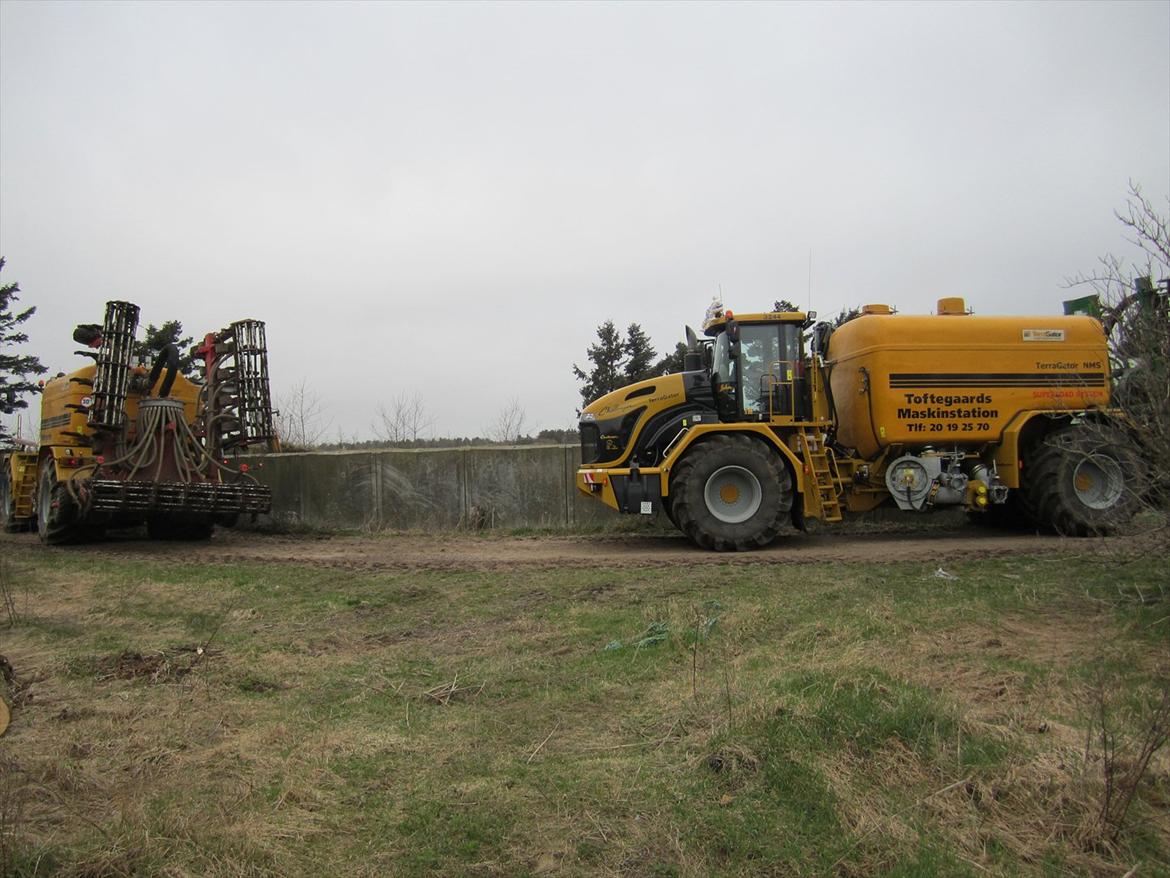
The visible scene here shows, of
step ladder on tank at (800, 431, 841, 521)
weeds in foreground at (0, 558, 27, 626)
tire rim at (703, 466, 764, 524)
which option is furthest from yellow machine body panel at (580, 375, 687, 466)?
weeds in foreground at (0, 558, 27, 626)

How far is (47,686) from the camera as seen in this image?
229 inches

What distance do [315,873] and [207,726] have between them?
1901 mm

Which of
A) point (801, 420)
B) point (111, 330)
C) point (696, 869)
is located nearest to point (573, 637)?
point (696, 869)

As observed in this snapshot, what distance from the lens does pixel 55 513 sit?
13.4m

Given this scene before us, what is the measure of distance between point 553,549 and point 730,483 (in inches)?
103

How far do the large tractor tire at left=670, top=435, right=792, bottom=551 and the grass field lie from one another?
3.25 meters

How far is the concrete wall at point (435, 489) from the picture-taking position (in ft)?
48.2

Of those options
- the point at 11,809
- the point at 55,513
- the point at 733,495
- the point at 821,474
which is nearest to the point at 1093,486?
the point at 821,474

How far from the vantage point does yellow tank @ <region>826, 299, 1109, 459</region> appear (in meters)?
11.4

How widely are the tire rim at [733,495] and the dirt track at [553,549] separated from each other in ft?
1.80

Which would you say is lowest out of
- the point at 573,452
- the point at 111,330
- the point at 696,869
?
the point at 696,869

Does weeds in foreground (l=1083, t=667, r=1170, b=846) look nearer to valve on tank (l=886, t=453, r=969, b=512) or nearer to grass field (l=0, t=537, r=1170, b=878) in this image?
grass field (l=0, t=537, r=1170, b=878)

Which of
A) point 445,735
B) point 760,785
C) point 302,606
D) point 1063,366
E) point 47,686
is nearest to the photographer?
point 760,785

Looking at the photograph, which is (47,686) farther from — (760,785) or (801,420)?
(801,420)
